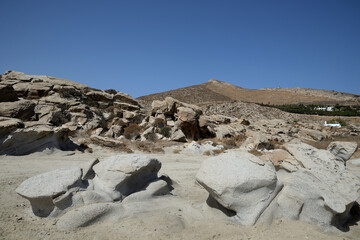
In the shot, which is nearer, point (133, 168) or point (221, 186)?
point (221, 186)

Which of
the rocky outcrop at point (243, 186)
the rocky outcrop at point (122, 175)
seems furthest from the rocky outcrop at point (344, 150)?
the rocky outcrop at point (122, 175)

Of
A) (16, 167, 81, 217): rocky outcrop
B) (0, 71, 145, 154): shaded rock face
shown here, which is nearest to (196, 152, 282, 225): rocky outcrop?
(16, 167, 81, 217): rocky outcrop

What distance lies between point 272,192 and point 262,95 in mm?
64070

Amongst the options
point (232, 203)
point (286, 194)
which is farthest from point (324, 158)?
point (232, 203)

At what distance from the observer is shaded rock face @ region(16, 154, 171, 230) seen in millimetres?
3670

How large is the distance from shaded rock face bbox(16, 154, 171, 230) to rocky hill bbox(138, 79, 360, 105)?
143 feet

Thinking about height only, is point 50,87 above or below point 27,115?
above

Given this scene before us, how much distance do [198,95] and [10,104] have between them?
45.3 m

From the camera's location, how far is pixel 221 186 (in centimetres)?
376

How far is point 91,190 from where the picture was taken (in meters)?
4.13

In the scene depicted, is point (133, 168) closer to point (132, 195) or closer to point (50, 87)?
point (132, 195)

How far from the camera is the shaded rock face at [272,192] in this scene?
148 inches

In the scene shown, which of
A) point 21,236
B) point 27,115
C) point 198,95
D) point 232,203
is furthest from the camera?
point 198,95

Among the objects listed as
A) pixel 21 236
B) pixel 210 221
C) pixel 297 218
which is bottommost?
pixel 21 236
